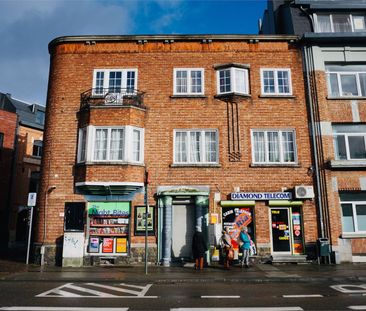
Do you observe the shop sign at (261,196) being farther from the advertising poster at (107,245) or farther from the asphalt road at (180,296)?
the advertising poster at (107,245)

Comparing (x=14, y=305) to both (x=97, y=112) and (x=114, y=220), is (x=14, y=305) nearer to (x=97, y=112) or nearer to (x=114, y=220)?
(x=114, y=220)

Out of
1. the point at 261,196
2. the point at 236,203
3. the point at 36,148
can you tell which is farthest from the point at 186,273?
the point at 36,148

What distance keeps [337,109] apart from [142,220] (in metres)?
10.8

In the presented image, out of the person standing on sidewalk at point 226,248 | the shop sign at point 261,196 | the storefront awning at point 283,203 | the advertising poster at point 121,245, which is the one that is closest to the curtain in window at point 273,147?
the shop sign at point 261,196

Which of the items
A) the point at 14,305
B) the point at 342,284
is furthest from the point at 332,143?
the point at 14,305

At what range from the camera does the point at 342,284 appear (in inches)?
402

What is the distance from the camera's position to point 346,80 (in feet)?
55.0

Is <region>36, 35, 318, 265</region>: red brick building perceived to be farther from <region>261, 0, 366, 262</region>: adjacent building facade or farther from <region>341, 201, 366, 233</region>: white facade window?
<region>341, 201, 366, 233</region>: white facade window

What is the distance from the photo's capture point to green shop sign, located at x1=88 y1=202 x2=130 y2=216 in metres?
15.2

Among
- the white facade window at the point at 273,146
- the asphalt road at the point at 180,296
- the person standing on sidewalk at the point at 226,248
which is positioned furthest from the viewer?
the white facade window at the point at 273,146

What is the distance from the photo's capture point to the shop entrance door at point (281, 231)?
1511 cm

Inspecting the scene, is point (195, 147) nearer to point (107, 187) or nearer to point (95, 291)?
point (107, 187)

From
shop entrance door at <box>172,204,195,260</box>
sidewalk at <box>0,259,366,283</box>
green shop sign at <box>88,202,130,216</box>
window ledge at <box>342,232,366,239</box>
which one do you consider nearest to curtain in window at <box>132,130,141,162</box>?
green shop sign at <box>88,202,130,216</box>

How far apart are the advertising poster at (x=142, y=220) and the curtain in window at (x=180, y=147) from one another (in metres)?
2.69
